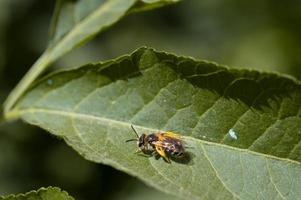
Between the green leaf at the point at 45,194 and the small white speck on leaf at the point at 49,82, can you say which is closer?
the green leaf at the point at 45,194

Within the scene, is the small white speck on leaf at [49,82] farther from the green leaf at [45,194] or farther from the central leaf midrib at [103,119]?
the green leaf at [45,194]

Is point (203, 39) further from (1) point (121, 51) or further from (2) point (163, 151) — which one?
(2) point (163, 151)

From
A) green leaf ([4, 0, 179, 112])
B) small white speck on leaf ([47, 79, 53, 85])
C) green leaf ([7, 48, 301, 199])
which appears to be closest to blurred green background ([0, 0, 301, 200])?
green leaf ([4, 0, 179, 112])

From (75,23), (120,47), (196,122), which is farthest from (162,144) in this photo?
(120,47)

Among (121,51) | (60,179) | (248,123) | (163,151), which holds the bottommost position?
(60,179)

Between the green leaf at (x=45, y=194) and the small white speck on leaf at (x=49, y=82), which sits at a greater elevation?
the small white speck on leaf at (x=49, y=82)

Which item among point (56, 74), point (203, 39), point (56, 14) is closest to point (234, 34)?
point (203, 39)

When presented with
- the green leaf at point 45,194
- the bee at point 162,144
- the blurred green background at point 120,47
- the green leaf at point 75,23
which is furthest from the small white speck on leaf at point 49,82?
the blurred green background at point 120,47

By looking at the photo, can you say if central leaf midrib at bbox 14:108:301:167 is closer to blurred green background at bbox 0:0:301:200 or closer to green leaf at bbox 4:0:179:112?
green leaf at bbox 4:0:179:112
